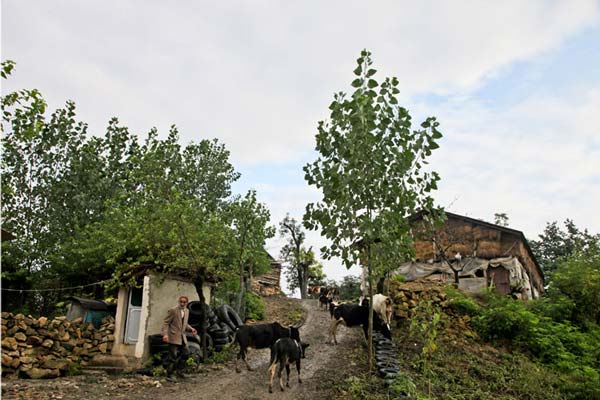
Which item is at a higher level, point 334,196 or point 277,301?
point 334,196

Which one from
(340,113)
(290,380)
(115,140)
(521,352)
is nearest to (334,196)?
(340,113)

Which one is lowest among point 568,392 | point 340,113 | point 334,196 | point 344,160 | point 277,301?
point 568,392

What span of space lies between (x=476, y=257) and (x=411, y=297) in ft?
38.8

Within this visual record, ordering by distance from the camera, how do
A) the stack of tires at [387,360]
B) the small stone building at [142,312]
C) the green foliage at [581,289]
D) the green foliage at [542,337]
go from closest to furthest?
1. the stack of tires at [387,360]
2. the green foliage at [542,337]
3. the small stone building at [142,312]
4. the green foliage at [581,289]

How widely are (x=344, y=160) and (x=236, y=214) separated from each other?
6.60 m

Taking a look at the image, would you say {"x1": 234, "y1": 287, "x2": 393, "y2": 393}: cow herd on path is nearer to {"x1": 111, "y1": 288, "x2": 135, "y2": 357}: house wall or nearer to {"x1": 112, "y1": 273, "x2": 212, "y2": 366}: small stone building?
{"x1": 112, "y1": 273, "x2": 212, "y2": 366}: small stone building

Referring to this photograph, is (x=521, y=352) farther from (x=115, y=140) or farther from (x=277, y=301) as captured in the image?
(x=115, y=140)

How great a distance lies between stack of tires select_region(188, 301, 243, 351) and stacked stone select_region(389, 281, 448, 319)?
5.77 meters

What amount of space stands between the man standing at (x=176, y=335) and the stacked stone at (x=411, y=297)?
7.67 meters

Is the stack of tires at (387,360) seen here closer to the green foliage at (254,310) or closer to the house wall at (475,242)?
the green foliage at (254,310)

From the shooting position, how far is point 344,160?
29.9 ft

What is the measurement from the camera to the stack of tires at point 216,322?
13211 millimetres

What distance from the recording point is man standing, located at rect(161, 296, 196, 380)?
390 inches

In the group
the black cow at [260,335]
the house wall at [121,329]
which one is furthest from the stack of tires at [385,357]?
the house wall at [121,329]
